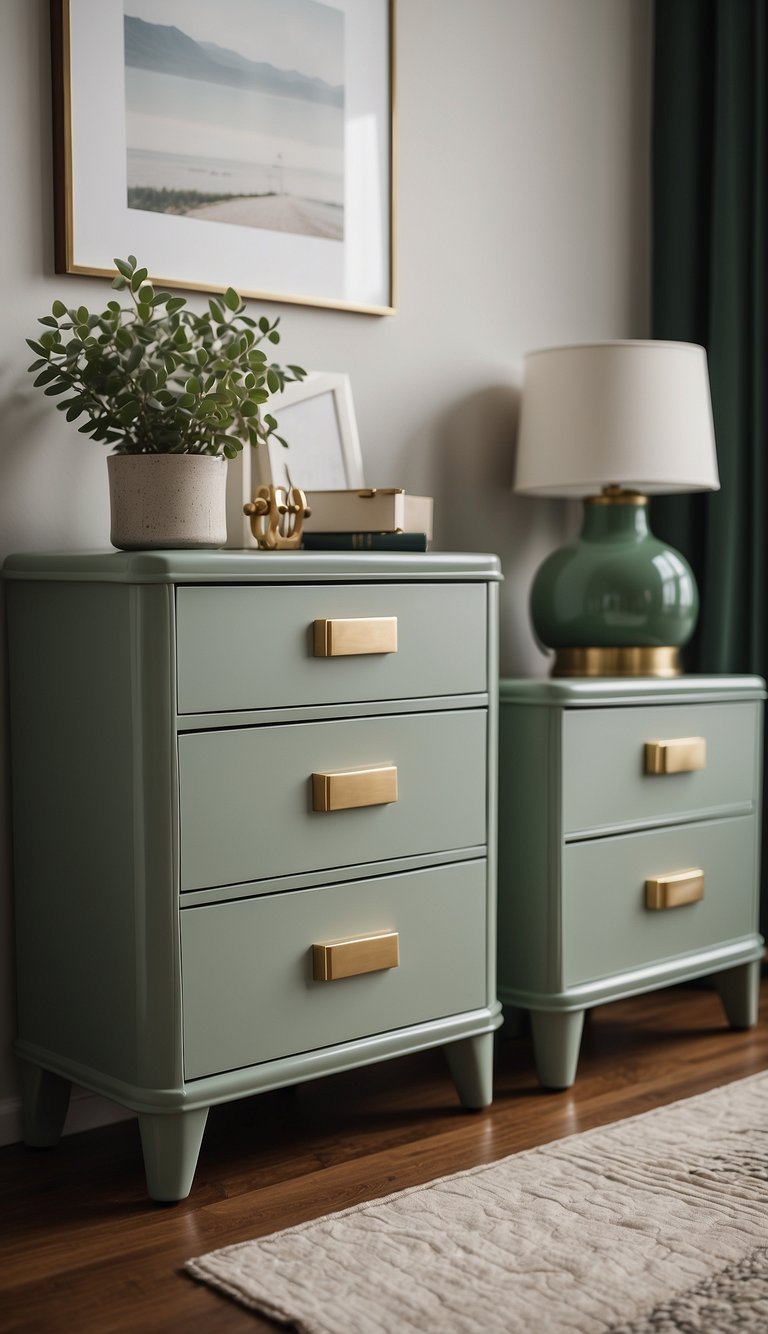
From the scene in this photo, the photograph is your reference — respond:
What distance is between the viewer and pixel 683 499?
9.09 feet

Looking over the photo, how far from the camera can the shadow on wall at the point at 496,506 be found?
2.46m

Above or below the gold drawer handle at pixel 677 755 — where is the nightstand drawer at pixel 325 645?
above

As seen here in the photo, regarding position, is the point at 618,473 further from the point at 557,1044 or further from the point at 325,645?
the point at 557,1044

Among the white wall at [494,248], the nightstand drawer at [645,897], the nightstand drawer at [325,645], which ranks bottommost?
the nightstand drawer at [645,897]

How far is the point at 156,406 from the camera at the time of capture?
1.81 metres

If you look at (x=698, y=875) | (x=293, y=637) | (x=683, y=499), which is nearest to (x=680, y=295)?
(x=683, y=499)

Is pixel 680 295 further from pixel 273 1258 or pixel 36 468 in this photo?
pixel 273 1258

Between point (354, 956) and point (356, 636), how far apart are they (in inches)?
16.3

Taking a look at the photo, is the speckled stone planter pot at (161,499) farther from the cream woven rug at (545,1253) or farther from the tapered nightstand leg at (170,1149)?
the cream woven rug at (545,1253)

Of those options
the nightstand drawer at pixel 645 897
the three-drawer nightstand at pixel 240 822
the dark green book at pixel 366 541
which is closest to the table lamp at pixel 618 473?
the nightstand drawer at pixel 645 897

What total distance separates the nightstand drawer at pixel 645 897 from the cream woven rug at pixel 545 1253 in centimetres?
34

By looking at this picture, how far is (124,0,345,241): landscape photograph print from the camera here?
2.00m

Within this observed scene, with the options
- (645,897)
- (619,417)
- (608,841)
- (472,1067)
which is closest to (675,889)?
(645,897)

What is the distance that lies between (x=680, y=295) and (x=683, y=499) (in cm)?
41
